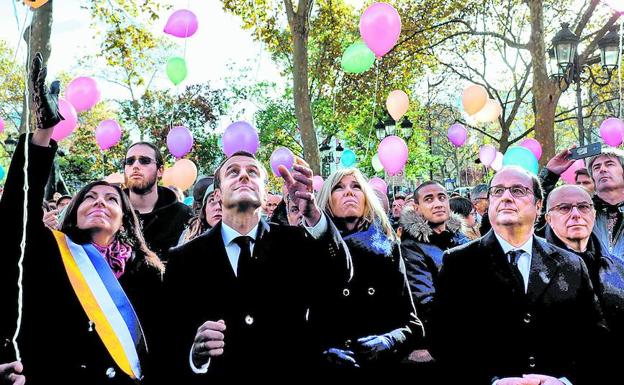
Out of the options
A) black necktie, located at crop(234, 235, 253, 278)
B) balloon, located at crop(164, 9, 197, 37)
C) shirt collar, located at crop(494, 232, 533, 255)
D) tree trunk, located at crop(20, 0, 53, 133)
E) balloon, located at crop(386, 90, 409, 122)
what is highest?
tree trunk, located at crop(20, 0, 53, 133)

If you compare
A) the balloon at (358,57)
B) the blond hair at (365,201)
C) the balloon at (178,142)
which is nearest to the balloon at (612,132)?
the balloon at (358,57)

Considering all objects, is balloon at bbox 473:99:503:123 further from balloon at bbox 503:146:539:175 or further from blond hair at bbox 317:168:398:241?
blond hair at bbox 317:168:398:241

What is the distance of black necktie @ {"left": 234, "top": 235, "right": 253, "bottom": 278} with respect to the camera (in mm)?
2508

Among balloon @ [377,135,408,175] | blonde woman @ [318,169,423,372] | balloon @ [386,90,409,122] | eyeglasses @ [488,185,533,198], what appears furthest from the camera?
balloon @ [386,90,409,122]

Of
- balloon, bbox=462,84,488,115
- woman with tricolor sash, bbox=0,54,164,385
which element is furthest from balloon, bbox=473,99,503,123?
woman with tricolor sash, bbox=0,54,164,385

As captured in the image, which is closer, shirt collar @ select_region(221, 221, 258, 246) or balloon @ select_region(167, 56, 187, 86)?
shirt collar @ select_region(221, 221, 258, 246)

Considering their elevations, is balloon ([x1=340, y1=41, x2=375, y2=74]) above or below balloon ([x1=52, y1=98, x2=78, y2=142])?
above

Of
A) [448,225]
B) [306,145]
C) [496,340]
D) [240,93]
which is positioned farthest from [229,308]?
[240,93]

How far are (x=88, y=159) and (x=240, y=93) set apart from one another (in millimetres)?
9887

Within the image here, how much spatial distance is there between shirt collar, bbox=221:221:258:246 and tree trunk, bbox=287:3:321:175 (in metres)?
8.18

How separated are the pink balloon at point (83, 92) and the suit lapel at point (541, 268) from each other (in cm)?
583

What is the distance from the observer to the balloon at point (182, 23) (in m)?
7.32

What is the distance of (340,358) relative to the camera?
2.79m

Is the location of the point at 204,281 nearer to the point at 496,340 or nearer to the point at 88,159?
the point at 496,340
